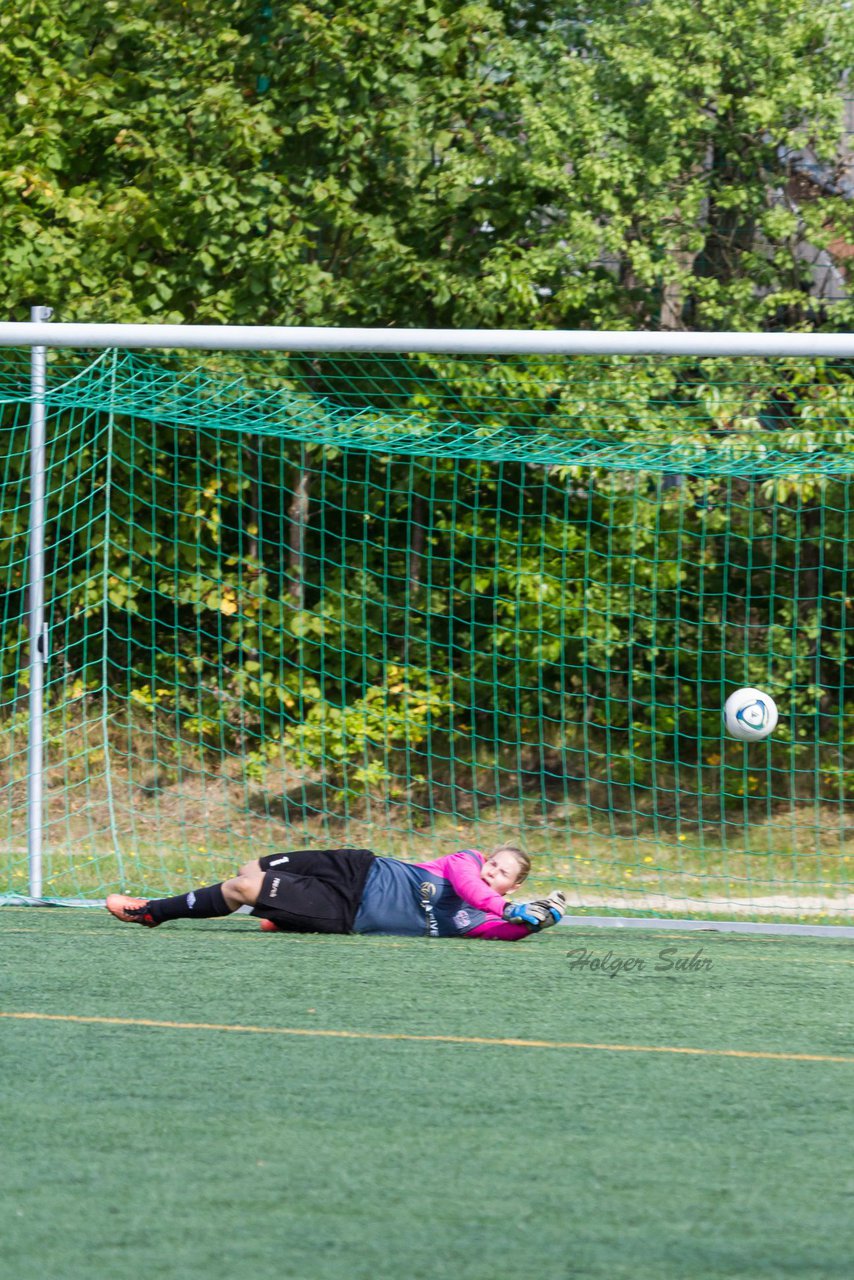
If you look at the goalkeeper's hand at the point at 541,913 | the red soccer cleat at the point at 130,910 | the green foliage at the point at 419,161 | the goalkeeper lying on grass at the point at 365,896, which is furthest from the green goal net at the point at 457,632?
the goalkeeper's hand at the point at 541,913

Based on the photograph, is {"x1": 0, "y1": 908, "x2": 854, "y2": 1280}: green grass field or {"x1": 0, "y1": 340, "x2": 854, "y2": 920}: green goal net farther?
{"x1": 0, "y1": 340, "x2": 854, "y2": 920}: green goal net

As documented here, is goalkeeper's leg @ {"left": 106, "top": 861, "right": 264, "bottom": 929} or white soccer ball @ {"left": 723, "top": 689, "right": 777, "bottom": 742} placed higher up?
white soccer ball @ {"left": 723, "top": 689, "right": 777, "bottom": 742}

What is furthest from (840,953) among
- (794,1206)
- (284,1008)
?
(794,1206)

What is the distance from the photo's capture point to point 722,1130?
336cm

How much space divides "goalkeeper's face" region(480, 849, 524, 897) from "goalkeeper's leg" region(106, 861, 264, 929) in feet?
2.72

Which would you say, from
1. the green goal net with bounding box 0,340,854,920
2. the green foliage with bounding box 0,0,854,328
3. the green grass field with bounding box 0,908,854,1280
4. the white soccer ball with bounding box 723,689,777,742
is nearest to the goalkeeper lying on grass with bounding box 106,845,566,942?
the green grass field with bounding box 0,908,854,1280

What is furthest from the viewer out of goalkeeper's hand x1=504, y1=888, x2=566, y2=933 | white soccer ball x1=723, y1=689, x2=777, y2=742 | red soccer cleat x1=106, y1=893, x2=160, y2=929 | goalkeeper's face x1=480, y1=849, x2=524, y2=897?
white soccer ball x1=723, y1=689, x2=777, y2=742

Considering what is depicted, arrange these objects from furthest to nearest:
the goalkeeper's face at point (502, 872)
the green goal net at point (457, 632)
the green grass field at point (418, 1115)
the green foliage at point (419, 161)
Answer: the green foliage at point (419, 161), the green goal net at point (457, 632), the goalkeeper's face at point (502, 872), the green grass field at point (418, 1115)

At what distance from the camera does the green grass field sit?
8.82ft

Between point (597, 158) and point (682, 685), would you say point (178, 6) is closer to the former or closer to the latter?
point (597, 158)

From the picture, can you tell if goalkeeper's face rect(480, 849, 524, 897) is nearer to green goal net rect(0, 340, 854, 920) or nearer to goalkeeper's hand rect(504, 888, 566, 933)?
goalkeeper's hand rect(504, 888, 566, 933)

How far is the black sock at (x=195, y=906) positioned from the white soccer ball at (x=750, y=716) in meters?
2.18

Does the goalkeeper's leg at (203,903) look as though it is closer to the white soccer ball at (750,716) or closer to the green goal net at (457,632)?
the white soccer ball at (750,716)

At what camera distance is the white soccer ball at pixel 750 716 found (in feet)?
20.3
